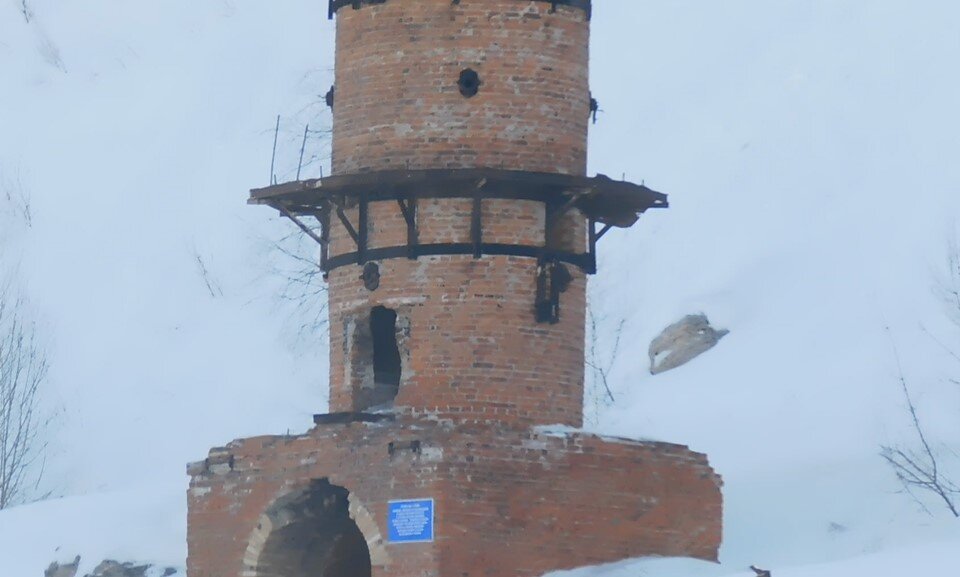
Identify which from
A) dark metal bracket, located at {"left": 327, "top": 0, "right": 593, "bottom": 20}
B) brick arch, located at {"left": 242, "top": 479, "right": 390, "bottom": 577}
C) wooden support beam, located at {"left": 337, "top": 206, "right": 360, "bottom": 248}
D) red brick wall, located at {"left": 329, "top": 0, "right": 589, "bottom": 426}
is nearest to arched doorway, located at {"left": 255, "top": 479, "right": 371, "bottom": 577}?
brick arch, located at {"left": 242, "top": 479, "right": 390, "bottom": 577}

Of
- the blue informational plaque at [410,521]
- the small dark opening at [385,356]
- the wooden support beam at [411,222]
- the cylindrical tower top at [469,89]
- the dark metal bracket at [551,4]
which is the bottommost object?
the blue informational plaque at [410,521]

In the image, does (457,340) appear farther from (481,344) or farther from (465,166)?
(465,166)

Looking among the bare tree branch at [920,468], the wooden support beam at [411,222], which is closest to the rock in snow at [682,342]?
the bare tree branch at [920,468]

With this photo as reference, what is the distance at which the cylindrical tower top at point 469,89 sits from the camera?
27.0 meters

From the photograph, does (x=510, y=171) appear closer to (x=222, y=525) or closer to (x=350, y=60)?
(x=350, y=60)

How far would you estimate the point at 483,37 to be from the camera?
1066 inches

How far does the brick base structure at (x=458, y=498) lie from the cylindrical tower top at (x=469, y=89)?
2.87m

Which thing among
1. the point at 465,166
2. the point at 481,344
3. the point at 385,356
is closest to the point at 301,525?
the point at 385,356

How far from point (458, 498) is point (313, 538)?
2.53m

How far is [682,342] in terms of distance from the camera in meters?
44.2

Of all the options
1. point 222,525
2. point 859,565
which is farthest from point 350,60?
point 859,565

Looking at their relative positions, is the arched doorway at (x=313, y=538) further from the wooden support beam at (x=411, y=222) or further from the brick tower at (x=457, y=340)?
the wooden support beam at (x=411, y=222)

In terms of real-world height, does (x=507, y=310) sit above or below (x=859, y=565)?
above

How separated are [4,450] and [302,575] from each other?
64.9ft
